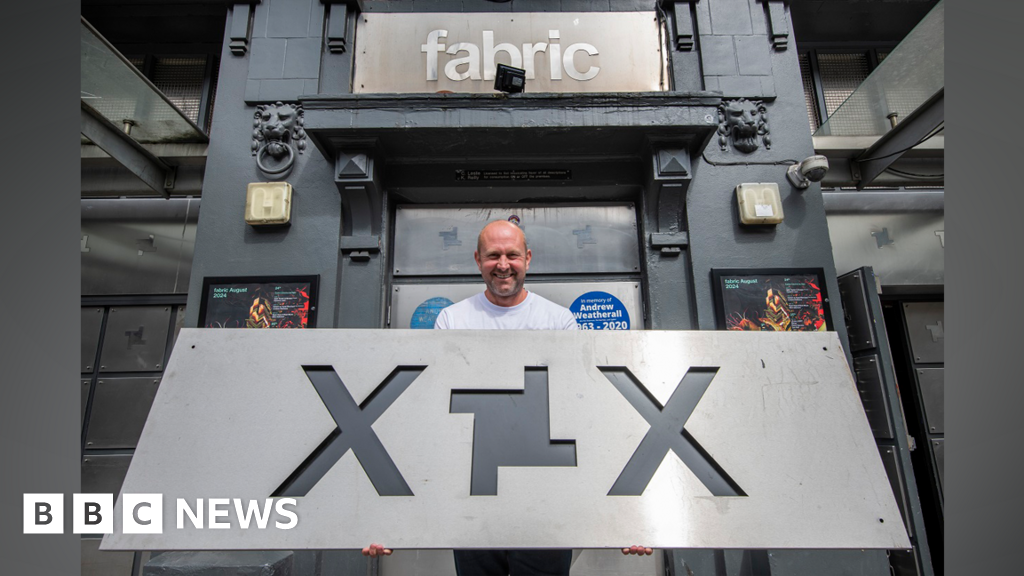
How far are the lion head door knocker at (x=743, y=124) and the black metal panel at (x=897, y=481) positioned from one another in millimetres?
2539

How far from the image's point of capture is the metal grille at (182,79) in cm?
567

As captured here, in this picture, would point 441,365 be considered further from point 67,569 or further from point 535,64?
point 67,569

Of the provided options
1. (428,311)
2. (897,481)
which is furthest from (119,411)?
(897,481)

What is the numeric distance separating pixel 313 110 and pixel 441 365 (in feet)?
9.11

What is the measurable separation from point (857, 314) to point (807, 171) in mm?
1204

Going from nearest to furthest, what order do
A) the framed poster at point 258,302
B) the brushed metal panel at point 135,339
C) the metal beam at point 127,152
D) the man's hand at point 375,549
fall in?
the man's hand at point 375,549, the framed poster at point 258,302, the metal beam at point 127,152, the brushed metal panel at point 135,339

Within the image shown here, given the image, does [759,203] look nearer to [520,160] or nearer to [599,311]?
[599,311]

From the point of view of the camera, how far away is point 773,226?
414 cm

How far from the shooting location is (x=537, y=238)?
4.40 metres

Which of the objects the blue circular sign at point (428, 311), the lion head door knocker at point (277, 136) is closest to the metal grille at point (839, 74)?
the blue circular sign at point (428, 311)

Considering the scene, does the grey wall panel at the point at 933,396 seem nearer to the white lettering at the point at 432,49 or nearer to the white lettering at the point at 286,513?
the white lettering at the point at 432,49

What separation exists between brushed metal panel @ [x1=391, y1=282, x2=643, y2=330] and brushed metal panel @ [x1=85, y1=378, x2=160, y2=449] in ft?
9.08

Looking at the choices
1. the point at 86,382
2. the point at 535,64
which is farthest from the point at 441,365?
the point at 86,382

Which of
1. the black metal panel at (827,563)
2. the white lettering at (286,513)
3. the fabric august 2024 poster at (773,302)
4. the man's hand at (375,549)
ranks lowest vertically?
the black metal panel at (827,563)
